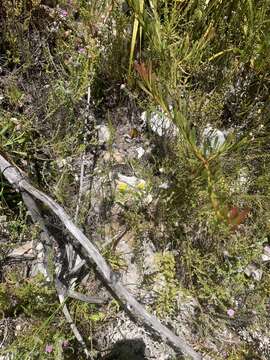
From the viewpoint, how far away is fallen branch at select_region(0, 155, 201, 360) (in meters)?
1.58

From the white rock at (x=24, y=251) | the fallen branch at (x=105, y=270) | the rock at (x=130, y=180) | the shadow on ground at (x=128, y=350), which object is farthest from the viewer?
the rock at (x=130, y=180)

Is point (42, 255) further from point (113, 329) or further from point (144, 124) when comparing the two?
point (144, 124)

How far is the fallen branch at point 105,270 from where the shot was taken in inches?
62.3

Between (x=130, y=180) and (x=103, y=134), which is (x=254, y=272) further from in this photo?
(x=103, y=134)

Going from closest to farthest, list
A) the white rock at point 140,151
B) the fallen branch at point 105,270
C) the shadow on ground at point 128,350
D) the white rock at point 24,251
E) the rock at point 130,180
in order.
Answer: the fallen branch at point 105,270 < the shadow on ground at point 128,350 < the white rock at point 24,251 < the rock at point 130,180 < the white rock at point 140,151

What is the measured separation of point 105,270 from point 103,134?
897 millimetres

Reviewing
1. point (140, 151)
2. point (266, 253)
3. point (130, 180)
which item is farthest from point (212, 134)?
point (266, 253)

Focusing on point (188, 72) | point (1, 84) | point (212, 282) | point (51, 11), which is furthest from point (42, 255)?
point (51, 11)

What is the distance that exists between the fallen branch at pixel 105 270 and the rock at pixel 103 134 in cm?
60

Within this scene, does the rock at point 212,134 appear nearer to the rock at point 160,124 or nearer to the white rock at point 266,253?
the rock at point 160,124

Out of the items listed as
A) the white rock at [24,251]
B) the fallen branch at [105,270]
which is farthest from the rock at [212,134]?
the white rock at [24,251]

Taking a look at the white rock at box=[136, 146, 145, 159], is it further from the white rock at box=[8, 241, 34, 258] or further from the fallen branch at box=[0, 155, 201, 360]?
the white rock at box=[8, 241, 34, 258]

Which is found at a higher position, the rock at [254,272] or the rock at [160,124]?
the rock at [160,124]

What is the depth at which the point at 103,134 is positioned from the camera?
2164 mm
